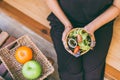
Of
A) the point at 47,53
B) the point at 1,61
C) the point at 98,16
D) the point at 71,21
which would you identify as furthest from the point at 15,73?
the point at 98,16

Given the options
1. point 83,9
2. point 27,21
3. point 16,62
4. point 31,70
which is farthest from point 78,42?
point 27,21

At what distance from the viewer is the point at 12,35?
191 cm

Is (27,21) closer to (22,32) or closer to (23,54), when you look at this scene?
(22,32)

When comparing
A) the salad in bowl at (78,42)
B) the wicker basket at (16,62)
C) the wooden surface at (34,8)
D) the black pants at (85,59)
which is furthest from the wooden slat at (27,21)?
the salad in bowl at (78,42)

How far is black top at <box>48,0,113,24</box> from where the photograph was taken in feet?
4.68

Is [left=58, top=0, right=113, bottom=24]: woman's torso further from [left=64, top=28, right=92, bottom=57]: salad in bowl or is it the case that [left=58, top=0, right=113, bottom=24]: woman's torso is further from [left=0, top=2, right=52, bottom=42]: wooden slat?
[left=0, top=2, right=52, bottom=42]: wooden slat

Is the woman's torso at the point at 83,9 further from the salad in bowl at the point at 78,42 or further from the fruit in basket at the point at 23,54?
the fruit in basket at the point at 23,54

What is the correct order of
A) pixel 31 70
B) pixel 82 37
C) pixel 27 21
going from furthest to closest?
pixel 27 21
pixel 31 70
pixel 82 37

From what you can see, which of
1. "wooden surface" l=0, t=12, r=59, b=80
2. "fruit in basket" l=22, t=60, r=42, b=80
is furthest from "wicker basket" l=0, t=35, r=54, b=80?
"wooden surface" l=0, t=12, r=59, b=80

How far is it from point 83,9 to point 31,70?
0.40 m

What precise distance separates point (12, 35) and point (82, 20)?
1.90 feet

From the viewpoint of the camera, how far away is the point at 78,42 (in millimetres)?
1396

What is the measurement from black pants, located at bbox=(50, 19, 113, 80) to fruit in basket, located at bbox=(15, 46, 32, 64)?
180mm

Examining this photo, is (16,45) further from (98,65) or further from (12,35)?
(98,65)
